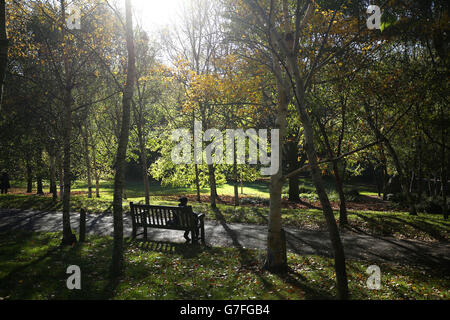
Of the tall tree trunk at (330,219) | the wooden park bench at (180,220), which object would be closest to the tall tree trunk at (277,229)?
the tall tree trunk at (330,219)

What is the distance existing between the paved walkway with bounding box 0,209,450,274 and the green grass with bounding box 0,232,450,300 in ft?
2.45

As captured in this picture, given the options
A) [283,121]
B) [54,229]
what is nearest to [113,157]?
[54,229]

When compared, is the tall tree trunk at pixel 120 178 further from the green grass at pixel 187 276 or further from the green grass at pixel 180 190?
the green grass at pixel 180 190

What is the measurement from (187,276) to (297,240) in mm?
4322

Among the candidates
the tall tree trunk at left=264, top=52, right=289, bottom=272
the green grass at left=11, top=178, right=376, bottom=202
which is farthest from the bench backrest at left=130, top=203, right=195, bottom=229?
the green grass at left=11, top=178, right=376, bottom=202

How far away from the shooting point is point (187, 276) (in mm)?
6254

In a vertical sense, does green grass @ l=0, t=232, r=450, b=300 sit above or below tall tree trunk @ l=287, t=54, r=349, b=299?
below

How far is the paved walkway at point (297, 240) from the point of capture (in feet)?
25.2

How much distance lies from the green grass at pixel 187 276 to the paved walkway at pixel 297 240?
0.75 metres

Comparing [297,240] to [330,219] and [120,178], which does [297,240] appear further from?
[120,178]

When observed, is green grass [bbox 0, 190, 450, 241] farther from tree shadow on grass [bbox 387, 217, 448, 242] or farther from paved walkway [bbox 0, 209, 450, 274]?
paved walkway [bbox 0, 209, 450, 274]

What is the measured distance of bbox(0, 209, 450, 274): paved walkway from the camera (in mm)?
7668
